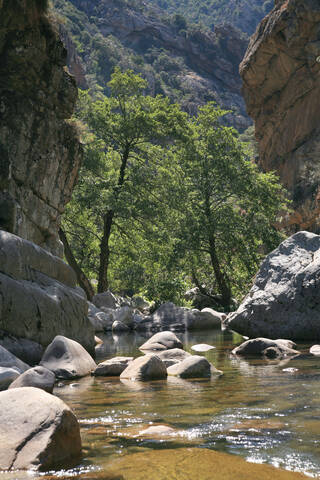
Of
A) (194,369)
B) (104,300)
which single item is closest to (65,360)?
(194,369)

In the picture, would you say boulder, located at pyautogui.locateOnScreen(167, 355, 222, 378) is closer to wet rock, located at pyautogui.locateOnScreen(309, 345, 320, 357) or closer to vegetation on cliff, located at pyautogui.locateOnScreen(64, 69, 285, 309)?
wet rock, located at pyautogui.locateOnScreen(309, 345, 320, 357)

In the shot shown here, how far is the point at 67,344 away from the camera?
24.6 feet

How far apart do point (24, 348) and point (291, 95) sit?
36.3 metres

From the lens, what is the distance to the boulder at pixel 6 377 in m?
5.32

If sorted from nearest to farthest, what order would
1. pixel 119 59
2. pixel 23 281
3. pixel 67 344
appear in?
pixel 67 344, pixel 23 281, pixel 119 59

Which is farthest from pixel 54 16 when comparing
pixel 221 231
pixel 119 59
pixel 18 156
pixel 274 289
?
pixel 119 59

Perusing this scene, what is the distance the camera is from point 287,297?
10414 millimetres

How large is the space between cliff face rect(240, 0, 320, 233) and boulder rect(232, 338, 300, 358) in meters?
26.8

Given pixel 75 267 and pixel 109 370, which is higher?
pixel 75 267

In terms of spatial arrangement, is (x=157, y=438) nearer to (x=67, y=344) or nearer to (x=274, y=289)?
(x=67, y=344)

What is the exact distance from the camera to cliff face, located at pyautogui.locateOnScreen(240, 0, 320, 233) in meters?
34.7

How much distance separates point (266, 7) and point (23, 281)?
164292 millimetres

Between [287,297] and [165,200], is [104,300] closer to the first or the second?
[165,200]

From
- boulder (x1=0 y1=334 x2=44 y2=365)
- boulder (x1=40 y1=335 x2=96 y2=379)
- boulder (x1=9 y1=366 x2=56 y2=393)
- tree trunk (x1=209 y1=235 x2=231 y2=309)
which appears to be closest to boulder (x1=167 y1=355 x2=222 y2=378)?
boulder (x1=40 y1=335 x2=96 y2=379)
